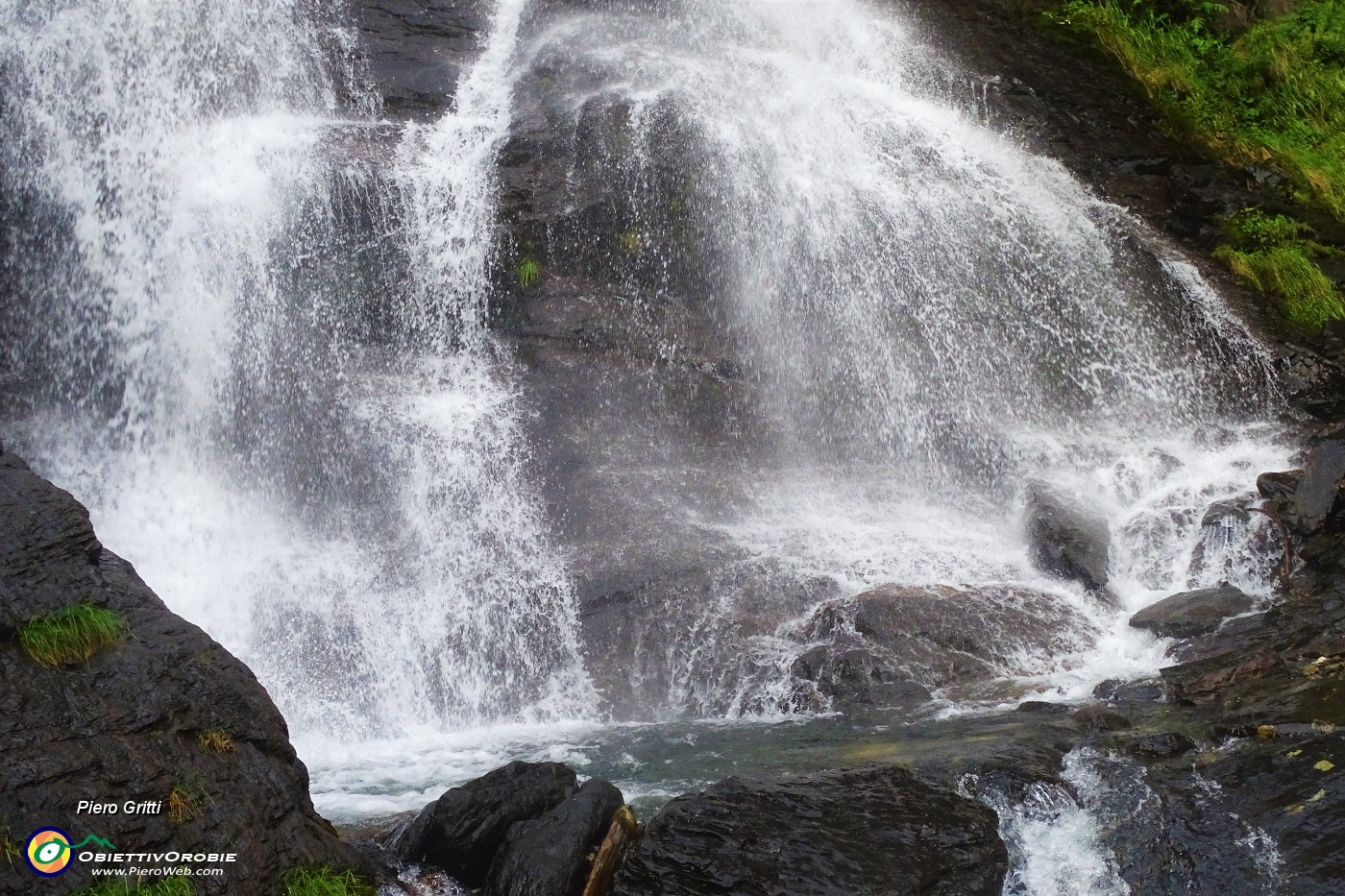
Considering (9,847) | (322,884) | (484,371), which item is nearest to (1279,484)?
(484,371)

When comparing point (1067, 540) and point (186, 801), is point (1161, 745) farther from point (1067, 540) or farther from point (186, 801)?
point (186, 801)

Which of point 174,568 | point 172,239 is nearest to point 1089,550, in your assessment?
point 174,568

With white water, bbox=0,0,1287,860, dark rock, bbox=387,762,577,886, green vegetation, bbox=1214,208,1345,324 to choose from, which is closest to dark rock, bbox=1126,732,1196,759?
white water, bbox=0,0,1287,860

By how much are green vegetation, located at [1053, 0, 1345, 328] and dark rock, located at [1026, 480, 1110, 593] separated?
4.86 m

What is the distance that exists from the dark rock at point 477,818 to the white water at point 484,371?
2.15m

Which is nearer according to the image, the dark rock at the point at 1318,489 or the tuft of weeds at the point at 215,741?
the tuft of weeds at the point at 215,741

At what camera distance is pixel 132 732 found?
17.9 feet

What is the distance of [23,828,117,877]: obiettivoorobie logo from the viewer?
480 cm

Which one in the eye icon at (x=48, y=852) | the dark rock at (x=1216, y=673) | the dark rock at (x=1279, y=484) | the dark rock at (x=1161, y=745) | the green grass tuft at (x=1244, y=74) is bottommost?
the eye icon at (x=48, y=852)

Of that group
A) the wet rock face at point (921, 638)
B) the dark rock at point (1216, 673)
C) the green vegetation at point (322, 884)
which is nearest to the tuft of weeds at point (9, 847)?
the green vegetation at point (322, 884)

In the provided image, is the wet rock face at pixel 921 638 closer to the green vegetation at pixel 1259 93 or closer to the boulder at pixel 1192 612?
the boulder at pixel 1192 612

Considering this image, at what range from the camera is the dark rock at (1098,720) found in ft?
24.7

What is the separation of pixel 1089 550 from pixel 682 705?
4.41m

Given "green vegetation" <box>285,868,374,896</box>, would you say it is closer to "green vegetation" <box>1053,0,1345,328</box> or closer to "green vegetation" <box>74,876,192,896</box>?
"green vegetation" <box>74,876,192,896</box>
